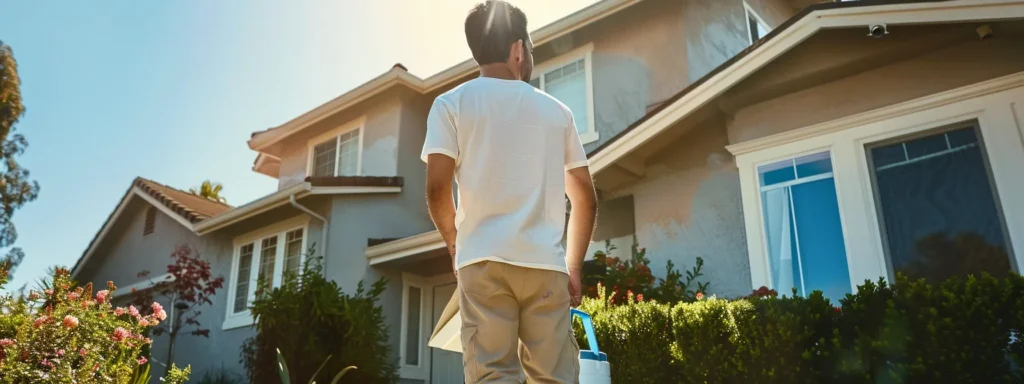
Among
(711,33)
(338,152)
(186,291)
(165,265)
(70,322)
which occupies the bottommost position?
(70,322)

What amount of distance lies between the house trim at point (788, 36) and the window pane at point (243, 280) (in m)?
7.84

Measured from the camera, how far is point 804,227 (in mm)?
6738

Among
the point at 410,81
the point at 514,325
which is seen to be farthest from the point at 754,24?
the point at 514,325

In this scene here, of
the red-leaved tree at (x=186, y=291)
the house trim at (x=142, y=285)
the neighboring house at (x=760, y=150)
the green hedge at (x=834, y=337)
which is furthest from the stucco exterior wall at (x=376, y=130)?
the green hedge at (x=834, y=337)

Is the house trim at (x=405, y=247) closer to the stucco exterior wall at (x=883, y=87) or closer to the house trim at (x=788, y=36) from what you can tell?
the house trim at (x=788, y=36)

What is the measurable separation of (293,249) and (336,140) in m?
2.70

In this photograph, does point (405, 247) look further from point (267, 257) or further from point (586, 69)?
point (586, 69)

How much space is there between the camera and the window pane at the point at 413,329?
11.6 meters

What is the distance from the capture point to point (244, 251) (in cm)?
1357

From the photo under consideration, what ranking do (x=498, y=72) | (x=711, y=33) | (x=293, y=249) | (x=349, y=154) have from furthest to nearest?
(x=349, y=154), (x=293, y=249), (x=711, y=33), (x=498, y=72)

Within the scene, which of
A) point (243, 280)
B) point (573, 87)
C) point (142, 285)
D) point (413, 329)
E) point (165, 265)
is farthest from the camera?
point (142, 285)

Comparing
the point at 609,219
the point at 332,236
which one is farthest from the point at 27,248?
the point at 609,219

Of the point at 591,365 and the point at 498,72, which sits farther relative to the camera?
the point at 591,365

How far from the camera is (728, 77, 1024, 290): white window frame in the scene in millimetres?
5844
